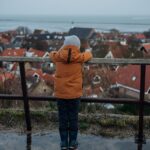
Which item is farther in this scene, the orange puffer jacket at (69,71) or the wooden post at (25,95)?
the wooden post at (25,95)

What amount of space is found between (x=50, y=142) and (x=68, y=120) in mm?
568

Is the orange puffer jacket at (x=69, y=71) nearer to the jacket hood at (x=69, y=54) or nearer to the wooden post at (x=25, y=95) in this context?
the jacket hood at (x=69, y=54)

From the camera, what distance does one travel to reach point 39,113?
5703 mm

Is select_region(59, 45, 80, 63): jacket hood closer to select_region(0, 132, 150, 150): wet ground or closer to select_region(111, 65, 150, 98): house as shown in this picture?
select_region(0, 132, 150, 150): wet ground

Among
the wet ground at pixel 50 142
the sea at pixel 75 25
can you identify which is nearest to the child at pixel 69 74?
the wet ground at pixel 50 142

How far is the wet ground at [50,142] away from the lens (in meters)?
4.73

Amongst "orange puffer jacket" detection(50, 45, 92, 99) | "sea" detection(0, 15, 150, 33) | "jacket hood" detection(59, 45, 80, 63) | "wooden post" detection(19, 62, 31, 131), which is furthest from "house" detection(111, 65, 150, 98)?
"sea" detection(0, 15, 150, 33)

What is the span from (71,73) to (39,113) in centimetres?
165

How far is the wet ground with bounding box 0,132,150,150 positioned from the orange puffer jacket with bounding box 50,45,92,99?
807mm

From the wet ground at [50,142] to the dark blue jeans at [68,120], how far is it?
0.26 m

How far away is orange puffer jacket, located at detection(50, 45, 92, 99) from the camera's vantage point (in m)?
4.17

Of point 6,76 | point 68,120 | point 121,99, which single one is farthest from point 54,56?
point 6,76

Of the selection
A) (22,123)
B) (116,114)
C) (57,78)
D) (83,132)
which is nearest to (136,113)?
(116,114)

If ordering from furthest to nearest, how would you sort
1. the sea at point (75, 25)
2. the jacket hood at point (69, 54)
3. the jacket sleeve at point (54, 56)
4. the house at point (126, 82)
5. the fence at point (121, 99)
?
the sea at point (75, 25), the house at point (126, 82), the fence at point (121, 99), the jacket sleeve at point (54, 56), the jacket hood at point (69, 54)
